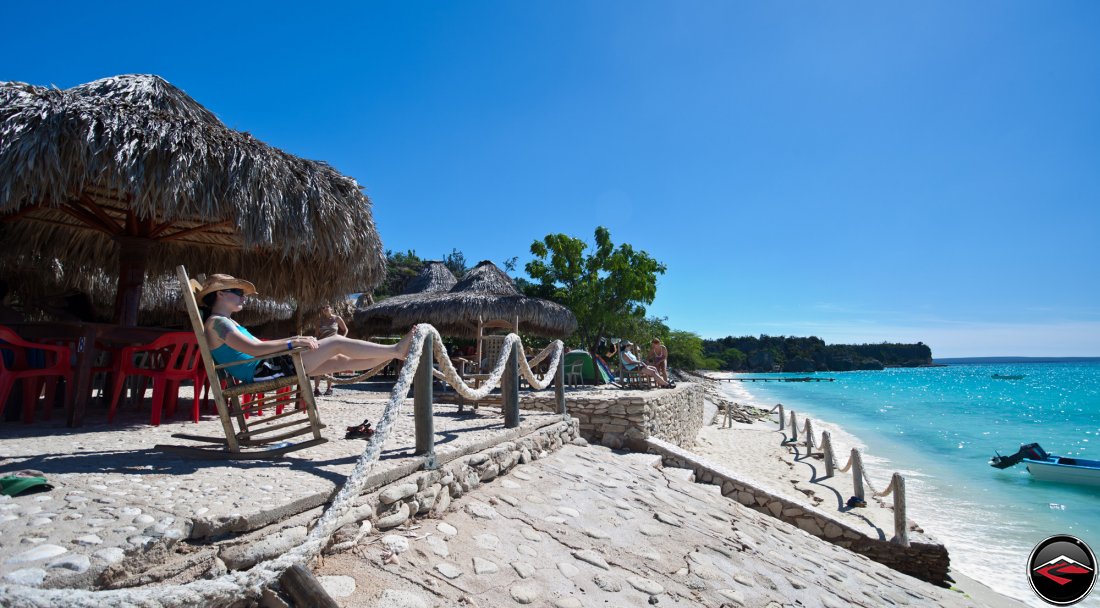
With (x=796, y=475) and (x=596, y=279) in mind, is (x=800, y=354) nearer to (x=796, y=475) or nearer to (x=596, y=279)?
(x=596, y=279)

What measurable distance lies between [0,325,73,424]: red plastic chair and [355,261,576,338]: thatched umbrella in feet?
26.0

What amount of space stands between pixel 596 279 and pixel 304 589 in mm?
16565

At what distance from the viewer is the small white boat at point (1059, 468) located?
1169 centimetres

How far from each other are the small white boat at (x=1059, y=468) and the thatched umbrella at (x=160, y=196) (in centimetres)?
1560

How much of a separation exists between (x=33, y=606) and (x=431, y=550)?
4.67 feet

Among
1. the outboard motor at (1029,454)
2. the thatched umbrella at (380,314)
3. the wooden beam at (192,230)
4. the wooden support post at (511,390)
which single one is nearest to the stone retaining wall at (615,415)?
the wooden support post at (511,390)

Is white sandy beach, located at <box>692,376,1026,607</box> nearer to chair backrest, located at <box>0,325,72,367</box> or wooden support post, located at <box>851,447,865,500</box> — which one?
wooden support post, located at <box>851,447,865,500</box>

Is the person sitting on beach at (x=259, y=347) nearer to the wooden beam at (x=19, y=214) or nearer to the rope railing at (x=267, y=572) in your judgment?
the rope railing at (x=267, y=572)

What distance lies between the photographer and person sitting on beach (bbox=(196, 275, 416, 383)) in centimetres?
288

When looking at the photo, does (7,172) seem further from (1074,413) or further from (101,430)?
(1074,413)

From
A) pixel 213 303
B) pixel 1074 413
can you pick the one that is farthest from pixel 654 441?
pixel 1074 413

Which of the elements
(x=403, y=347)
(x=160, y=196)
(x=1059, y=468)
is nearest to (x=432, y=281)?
(x=160, y=196)

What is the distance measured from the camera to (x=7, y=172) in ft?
12.5

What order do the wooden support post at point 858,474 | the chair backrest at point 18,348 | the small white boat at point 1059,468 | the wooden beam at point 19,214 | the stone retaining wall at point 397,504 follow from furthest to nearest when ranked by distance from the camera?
the small white boat at point 1059,468 → the wooden support post at point 858,474 → the wooden beam at point 19,214 → the chair backrest at point 18,348 → the stone retaining wall at point 397,504
